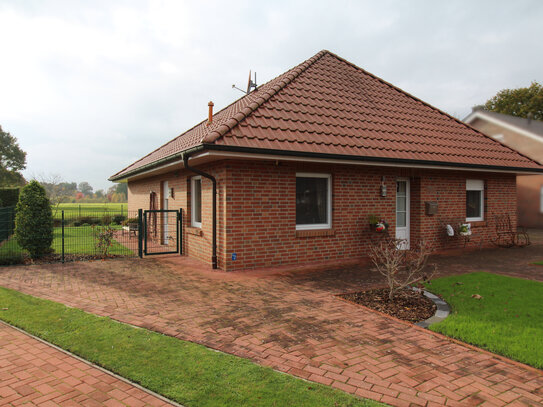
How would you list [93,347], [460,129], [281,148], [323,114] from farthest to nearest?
[460,129] < [323,114] < [281,148] < [93,347]

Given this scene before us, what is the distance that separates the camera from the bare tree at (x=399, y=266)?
223 inches

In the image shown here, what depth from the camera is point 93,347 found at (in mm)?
3908

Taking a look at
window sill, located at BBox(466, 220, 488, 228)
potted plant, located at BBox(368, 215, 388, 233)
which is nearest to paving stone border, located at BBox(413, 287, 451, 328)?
potted plant, located at BBox(368, 215, 388, 233)

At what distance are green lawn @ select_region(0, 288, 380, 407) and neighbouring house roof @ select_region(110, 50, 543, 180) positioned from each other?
152 inches

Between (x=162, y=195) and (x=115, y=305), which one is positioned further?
(x=162, y=195)

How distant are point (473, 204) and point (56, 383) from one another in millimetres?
12549

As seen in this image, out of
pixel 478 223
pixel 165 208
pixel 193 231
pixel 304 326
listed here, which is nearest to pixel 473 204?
pixel 478 223

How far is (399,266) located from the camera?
24.6 ft

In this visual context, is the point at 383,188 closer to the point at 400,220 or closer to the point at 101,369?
the point at 400,220

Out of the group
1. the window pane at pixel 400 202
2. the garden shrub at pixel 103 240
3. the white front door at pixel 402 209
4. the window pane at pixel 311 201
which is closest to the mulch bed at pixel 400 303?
the window pane at pixel 311 201

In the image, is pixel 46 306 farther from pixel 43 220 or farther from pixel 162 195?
pixel 162 195

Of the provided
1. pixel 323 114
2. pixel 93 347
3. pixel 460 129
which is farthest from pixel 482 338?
pixel 460 129

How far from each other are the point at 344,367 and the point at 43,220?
9.94m

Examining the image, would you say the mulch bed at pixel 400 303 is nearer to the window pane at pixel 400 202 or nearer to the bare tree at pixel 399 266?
the bare tree at pixel 399 266
